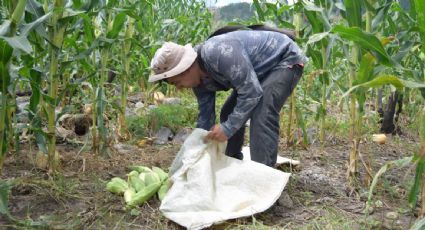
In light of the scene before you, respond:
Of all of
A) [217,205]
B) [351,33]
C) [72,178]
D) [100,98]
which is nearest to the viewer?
[351,33]

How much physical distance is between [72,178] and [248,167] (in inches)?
61.8

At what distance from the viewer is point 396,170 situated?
14.5 ft

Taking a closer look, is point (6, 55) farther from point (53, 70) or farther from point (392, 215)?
point (392, 215)

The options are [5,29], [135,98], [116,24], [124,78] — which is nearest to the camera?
[5,29]

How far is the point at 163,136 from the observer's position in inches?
227

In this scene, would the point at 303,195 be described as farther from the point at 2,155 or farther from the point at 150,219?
the point at 2,155

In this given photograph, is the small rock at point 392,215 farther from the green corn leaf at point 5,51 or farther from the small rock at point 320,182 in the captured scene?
the green corn leaf at point 5,51

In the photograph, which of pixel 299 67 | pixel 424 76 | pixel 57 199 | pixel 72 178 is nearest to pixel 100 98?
pixel 72 178

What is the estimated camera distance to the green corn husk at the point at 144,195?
3.28 m

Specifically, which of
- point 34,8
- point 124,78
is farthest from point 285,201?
point 124,78

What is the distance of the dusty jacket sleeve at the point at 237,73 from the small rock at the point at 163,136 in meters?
2.48

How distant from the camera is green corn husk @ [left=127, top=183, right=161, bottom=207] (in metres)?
3.28

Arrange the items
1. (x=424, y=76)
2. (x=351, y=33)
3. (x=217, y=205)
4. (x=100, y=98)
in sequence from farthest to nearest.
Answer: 1. (x=100, y=98)
2. (x=217, y=205)
3. (x=424, y=76)
4. (x=351, y=33)

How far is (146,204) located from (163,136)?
2.44 m
